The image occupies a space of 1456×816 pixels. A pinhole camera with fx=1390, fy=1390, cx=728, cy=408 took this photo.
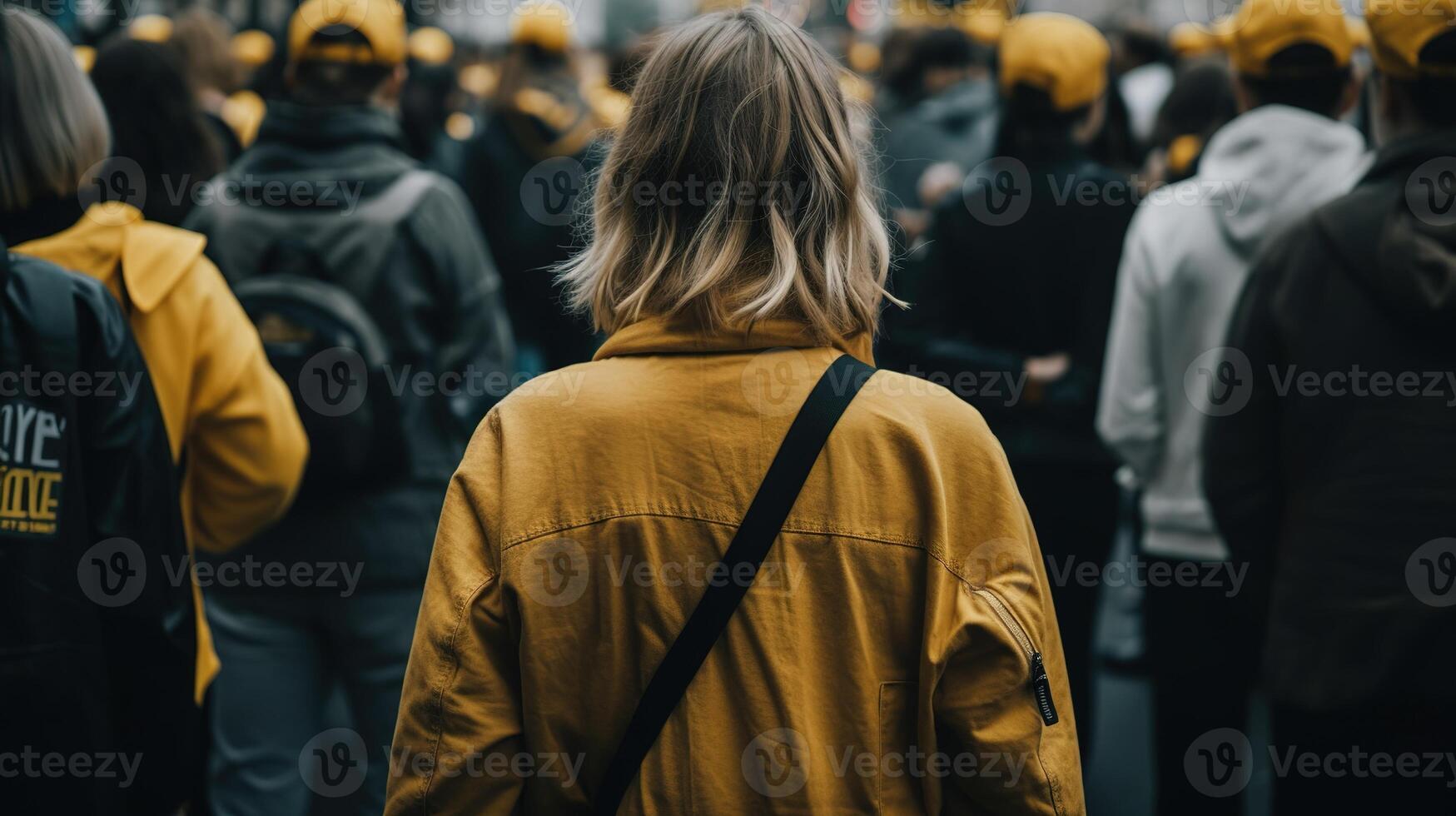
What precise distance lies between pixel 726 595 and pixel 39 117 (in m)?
1.60

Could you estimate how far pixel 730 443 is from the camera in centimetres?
181

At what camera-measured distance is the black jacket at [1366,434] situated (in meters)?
2.59

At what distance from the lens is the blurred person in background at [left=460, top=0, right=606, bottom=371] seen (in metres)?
6.49

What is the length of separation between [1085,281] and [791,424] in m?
2.59

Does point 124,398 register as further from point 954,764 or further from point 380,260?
point 954,764

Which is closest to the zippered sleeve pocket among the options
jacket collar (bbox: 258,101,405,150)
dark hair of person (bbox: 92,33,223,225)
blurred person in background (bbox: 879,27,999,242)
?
jacket collar (bbox: 258,101,405,150)

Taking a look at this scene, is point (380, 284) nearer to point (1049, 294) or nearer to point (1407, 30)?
point (1049, 294)

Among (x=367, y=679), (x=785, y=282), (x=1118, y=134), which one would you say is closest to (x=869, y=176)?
(x=785, y=282)

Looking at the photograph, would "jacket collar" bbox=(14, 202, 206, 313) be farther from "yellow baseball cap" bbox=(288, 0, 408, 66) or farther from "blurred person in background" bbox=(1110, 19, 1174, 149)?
"blurred person in background" bbox=(1110, 19, 1174, 149)

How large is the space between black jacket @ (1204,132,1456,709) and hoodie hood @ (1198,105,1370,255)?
0.74 metres

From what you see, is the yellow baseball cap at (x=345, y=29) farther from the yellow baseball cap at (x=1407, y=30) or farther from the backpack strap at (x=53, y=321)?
the yellow baseball cap at (x=1407, y=30)

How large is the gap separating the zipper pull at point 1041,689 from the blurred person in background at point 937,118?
14.3 ft

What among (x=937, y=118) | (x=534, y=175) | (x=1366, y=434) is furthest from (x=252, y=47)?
(x=1366, y=434)

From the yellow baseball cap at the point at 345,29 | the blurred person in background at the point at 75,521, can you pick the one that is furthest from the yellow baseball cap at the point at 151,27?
the blurred person in background at the point at 75,521
